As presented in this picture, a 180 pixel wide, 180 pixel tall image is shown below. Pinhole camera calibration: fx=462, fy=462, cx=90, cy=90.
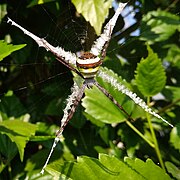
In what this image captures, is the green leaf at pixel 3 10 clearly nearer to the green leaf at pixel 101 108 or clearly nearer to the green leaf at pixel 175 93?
the green leaf at pixel 101 108

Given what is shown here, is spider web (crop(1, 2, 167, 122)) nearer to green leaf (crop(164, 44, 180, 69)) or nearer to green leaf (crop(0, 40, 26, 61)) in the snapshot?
green leaf (crop(164, 44, 180, 69))

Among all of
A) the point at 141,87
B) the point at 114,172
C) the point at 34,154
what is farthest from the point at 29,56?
the point at 114,172

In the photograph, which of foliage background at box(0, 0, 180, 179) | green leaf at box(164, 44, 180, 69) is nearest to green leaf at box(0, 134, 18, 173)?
foliage background at box(0, 0, 180, 179)

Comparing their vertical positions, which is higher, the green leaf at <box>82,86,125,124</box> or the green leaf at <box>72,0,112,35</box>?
the green leaf at <box>72,0,112,35</box>

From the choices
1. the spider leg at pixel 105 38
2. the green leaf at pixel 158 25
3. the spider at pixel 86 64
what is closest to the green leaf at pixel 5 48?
the spider at pixel 86 64

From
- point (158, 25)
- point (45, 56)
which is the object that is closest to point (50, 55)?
point (45, 56)

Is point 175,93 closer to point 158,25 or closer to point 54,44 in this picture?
point 158,25

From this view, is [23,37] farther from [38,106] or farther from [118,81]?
[118,81]
